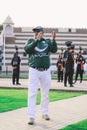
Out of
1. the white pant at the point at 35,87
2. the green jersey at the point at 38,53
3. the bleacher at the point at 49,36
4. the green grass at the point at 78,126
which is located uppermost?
the green jersey at the point at 38,53

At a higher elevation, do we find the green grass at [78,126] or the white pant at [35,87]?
the white pant at [35,87]

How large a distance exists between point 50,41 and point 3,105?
3306mm

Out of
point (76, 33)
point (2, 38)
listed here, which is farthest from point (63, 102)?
point (76, 33)

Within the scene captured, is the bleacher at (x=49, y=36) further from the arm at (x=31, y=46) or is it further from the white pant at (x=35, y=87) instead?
the arm at (x=31, y=46)

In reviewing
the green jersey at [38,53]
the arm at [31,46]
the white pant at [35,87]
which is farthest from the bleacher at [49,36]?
the arm at [31,46]

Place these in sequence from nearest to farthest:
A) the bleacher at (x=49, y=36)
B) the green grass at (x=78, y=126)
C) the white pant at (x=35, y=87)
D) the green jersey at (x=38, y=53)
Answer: the green grass at (x=78, y=126), the white pant at (x=35, y=87), the green jersey at (x=38, y=53), the bleacher at (x=49, y=36)

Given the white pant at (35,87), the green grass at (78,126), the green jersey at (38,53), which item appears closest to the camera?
the green grass at (78,126)

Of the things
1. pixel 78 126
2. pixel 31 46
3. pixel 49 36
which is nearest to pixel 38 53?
pixel 31 46

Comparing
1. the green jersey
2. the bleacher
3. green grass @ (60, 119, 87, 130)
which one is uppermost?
the green jersey

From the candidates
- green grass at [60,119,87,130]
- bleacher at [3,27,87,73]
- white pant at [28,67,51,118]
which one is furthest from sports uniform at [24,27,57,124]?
bleacher at [3,27,87,73]

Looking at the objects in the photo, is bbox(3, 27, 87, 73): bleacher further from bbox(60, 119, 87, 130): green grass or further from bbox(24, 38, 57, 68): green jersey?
bbox(60, 119, 87, 130): green grass

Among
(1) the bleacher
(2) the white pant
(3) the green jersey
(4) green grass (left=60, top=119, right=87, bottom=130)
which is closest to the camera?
(4) green grass (left=60, top=119, right=87, bottom=130)

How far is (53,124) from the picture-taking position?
30.3 feet

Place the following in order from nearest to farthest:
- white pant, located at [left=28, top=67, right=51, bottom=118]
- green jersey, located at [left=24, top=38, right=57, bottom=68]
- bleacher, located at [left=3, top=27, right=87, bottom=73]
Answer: white pant, located at [left=28, top=67, right=51, bottom=118] < green jersey, located at [left=24, top=38, right=57, bottom=68] < bleacher, located at [left=3, top=27, right=87, bottom=73]
